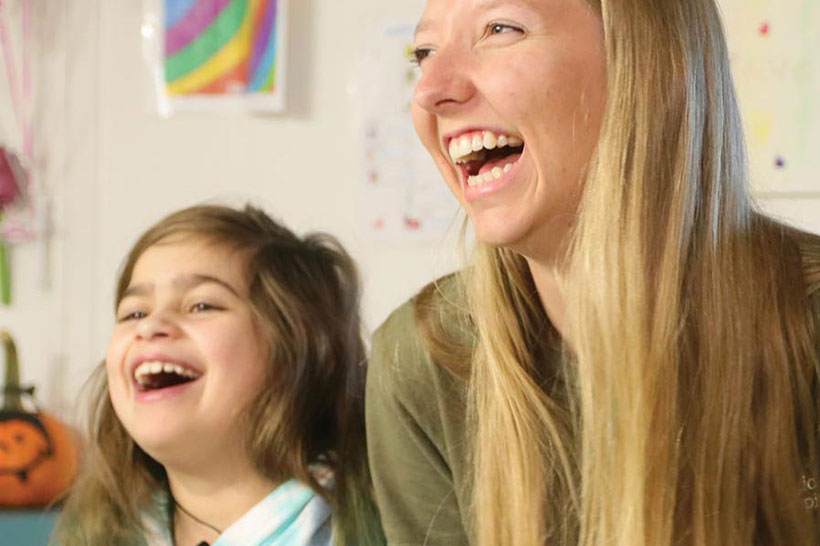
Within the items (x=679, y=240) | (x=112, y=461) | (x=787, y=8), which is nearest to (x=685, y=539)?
(x=679, y=240)

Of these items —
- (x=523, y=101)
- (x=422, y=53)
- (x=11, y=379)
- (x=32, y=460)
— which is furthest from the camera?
(x=11, y=379)

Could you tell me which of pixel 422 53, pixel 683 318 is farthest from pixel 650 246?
pixel 422 53

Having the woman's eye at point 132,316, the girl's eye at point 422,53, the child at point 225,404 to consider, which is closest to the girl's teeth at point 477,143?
the girl's eye at point 422,53

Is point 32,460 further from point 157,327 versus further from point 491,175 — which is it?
point 491,175

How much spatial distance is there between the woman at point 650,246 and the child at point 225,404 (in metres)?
0.51

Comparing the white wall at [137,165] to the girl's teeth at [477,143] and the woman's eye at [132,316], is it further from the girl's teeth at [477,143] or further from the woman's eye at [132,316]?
the girl's teeth at [477,143]

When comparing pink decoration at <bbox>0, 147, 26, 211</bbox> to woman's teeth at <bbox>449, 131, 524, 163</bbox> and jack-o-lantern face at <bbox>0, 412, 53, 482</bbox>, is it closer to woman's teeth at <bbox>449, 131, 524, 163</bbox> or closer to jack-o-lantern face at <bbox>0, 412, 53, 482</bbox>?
jack-o-lantern face at <bbox>0, 412, 53, 482</bbox>

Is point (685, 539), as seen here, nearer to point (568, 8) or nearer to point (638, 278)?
point (638, 278)

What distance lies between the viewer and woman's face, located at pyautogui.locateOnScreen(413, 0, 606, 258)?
40.5 inches

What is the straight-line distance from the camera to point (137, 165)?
2.26m

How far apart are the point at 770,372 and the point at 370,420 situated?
46 centimetres

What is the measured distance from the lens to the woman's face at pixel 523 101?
103cm

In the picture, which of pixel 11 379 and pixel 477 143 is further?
pixel 11 379

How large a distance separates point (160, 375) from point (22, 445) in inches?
23.8
